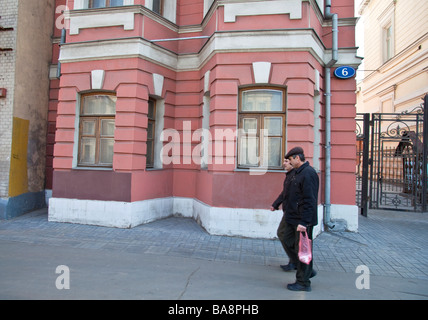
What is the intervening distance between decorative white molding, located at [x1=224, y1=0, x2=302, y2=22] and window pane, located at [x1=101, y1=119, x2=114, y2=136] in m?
3.83

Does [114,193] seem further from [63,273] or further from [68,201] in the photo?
[63,273]

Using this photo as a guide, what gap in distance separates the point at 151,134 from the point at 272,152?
3.33 meters

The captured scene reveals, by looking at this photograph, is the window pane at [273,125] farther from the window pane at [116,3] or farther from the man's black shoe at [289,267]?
the window pane at [116,3]

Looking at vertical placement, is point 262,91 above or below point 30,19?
below

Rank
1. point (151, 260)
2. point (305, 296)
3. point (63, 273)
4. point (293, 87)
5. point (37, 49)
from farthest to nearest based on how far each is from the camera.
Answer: point (37, 49) → point (293, 87) → point (151, 260) → point (63, 273) → point (305, 296)

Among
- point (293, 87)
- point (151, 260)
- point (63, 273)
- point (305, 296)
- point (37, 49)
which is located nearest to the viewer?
point (305, 296)

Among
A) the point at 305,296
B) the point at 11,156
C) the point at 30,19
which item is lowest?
the point at 305,296

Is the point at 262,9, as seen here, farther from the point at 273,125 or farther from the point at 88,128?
the point at 88,128

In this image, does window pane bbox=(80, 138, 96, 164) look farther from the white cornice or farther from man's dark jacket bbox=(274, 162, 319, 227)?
man's dark jacket bbox=(274, 162, 319, 227)

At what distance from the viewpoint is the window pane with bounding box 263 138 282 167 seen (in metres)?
6.93

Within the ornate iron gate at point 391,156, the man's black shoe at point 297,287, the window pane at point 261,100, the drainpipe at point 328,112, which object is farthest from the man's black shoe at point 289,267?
the ornate iron gate at point 391,156

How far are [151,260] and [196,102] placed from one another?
468 centimetres

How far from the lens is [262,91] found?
700cm

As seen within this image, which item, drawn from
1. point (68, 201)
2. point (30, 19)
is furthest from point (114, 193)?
point (30, 19)
